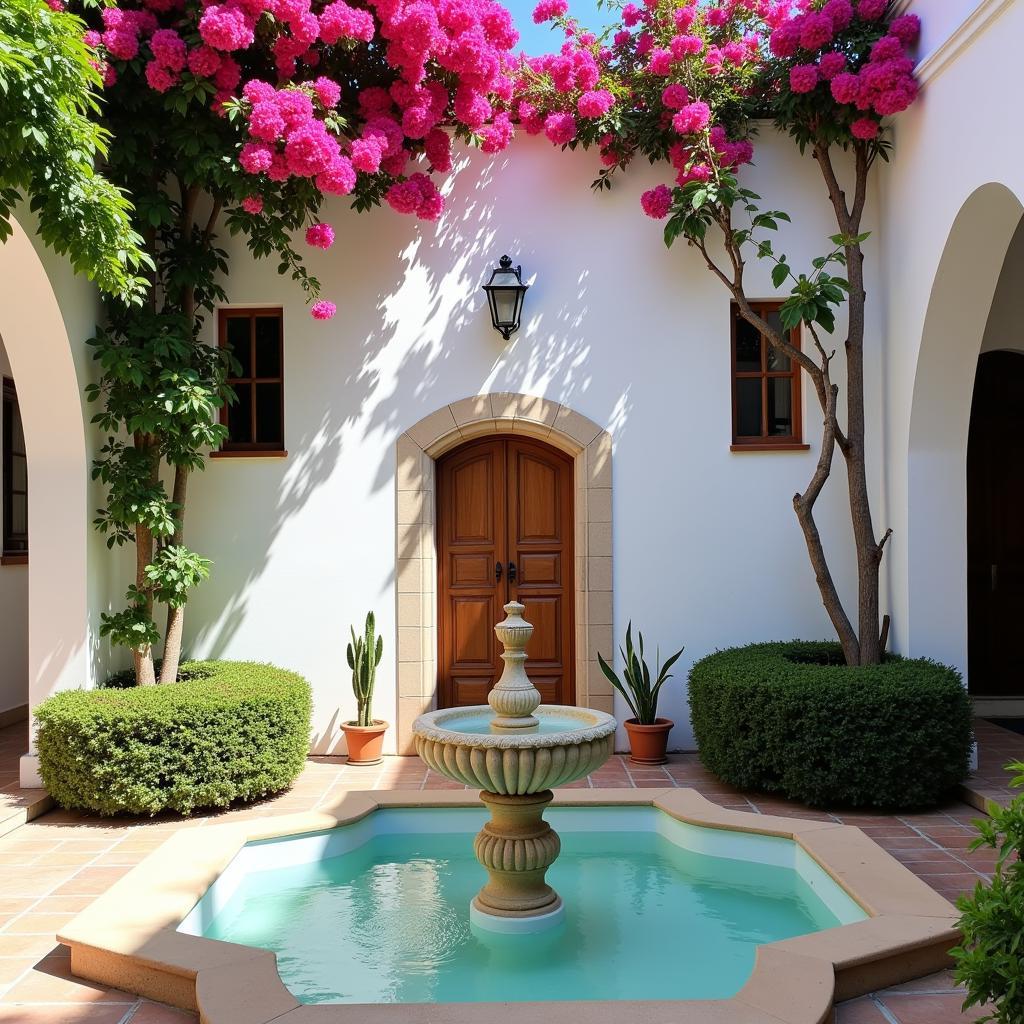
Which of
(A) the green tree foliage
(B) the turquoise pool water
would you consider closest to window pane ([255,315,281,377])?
(A) the green tree foliage

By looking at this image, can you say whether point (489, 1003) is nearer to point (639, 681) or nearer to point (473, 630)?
point (639, 681)

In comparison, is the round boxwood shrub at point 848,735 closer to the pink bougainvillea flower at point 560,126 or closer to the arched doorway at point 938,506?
the arched doorway at point 938,506

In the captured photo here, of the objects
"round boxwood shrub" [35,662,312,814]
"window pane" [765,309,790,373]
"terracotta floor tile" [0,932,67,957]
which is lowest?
"terracotta floor tile" [0,932,67,957]

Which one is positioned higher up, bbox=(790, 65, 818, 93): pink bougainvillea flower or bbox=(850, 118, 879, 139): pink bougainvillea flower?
bbox=(790, 65, 818, 93): pink bougainvillea flower

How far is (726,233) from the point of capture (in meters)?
7.21

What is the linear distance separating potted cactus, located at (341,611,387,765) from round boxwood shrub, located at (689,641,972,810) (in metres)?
2.49

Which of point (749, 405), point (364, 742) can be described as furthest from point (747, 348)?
point (364, 742)

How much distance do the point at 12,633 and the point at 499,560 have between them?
14.2ft

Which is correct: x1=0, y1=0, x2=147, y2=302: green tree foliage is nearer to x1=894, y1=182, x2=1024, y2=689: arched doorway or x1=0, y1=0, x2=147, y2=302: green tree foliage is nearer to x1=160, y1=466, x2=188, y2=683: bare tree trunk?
x1=160, y1=466, x2=188, y2=683: bare tree trunk

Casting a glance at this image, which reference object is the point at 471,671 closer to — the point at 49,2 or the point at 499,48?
the point at 499,48

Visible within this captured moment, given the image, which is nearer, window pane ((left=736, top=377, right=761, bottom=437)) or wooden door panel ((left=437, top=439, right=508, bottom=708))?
window pane ((left=736, top=377, right=761, bottom=437))

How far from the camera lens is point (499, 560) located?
795 cm

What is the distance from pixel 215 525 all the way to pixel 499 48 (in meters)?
3.94

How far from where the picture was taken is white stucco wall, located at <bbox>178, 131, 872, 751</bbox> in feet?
24.9
